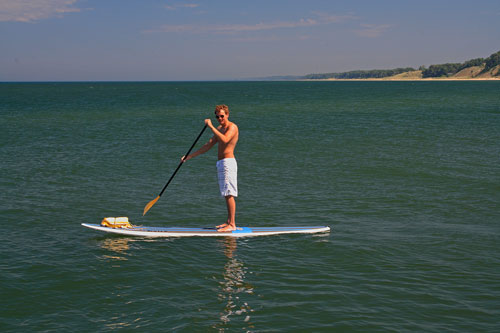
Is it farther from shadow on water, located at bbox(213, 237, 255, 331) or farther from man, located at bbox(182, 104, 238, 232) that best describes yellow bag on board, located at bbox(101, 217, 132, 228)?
shadow on water, located at bbox(213, 237, 255, 331)

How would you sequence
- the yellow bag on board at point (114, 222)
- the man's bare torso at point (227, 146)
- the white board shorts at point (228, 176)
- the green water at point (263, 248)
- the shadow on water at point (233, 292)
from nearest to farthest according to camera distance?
the shadow on water at point (233, 292), the green water at point (263, 248), the man's bare torso at point (227, 146), the white board shorts at point (228, 176), the yellow bag on board at point (114, 222)

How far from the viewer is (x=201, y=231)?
10.7 meters

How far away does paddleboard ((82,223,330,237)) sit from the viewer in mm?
10609

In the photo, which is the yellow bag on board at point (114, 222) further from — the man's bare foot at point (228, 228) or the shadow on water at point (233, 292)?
the shadow on water at point (233, 292)

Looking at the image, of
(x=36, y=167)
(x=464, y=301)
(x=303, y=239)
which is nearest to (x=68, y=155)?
(x=36, y=167)

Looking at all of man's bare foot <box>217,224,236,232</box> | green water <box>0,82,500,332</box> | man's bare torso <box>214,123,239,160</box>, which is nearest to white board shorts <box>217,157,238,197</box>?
man's bare torso <box>214,123,239,160</box>

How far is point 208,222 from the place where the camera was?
39.4ft

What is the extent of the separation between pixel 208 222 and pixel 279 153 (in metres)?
12.1

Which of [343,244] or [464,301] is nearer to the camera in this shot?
[464,301]

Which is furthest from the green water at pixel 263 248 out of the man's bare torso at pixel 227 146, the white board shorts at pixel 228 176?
the man's bare torso at pixel 227 146

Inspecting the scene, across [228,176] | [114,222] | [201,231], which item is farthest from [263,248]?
[114,222]

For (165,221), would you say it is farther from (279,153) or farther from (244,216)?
(279,153)

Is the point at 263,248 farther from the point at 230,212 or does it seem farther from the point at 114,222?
the point at 114,222

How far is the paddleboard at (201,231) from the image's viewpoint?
1061 cm
